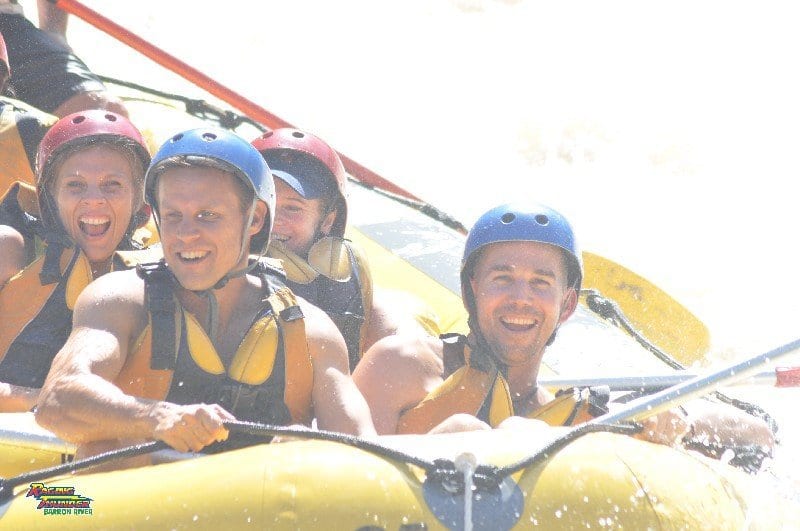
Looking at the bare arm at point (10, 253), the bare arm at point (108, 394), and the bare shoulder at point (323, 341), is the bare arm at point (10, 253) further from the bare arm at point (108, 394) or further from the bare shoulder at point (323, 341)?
the bare shoulder at point (323, 341)

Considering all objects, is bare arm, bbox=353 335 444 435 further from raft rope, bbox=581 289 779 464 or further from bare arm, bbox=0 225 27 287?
bare arm, bbox=0 225 27 287

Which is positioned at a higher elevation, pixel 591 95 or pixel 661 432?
pixel 591 95

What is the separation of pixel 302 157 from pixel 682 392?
1.54m

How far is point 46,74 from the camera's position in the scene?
4.95 m

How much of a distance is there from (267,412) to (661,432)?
800 millimetres

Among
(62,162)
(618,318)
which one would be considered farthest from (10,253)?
(618,318)

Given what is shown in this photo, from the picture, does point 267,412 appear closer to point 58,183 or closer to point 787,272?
point 58,183

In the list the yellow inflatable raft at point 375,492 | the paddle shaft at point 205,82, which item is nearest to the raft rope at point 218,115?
the paddle shaft at point 205,82

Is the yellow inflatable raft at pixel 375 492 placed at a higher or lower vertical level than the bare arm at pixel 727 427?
lower

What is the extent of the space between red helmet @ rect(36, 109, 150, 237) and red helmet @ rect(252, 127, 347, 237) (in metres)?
0.45

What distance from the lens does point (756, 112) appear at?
10867 mm

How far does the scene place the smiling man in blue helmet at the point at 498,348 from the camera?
2766 millimetres

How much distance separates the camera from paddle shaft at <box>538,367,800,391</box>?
10.3 feet

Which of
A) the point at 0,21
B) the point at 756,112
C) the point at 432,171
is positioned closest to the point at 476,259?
the point at 0,21
